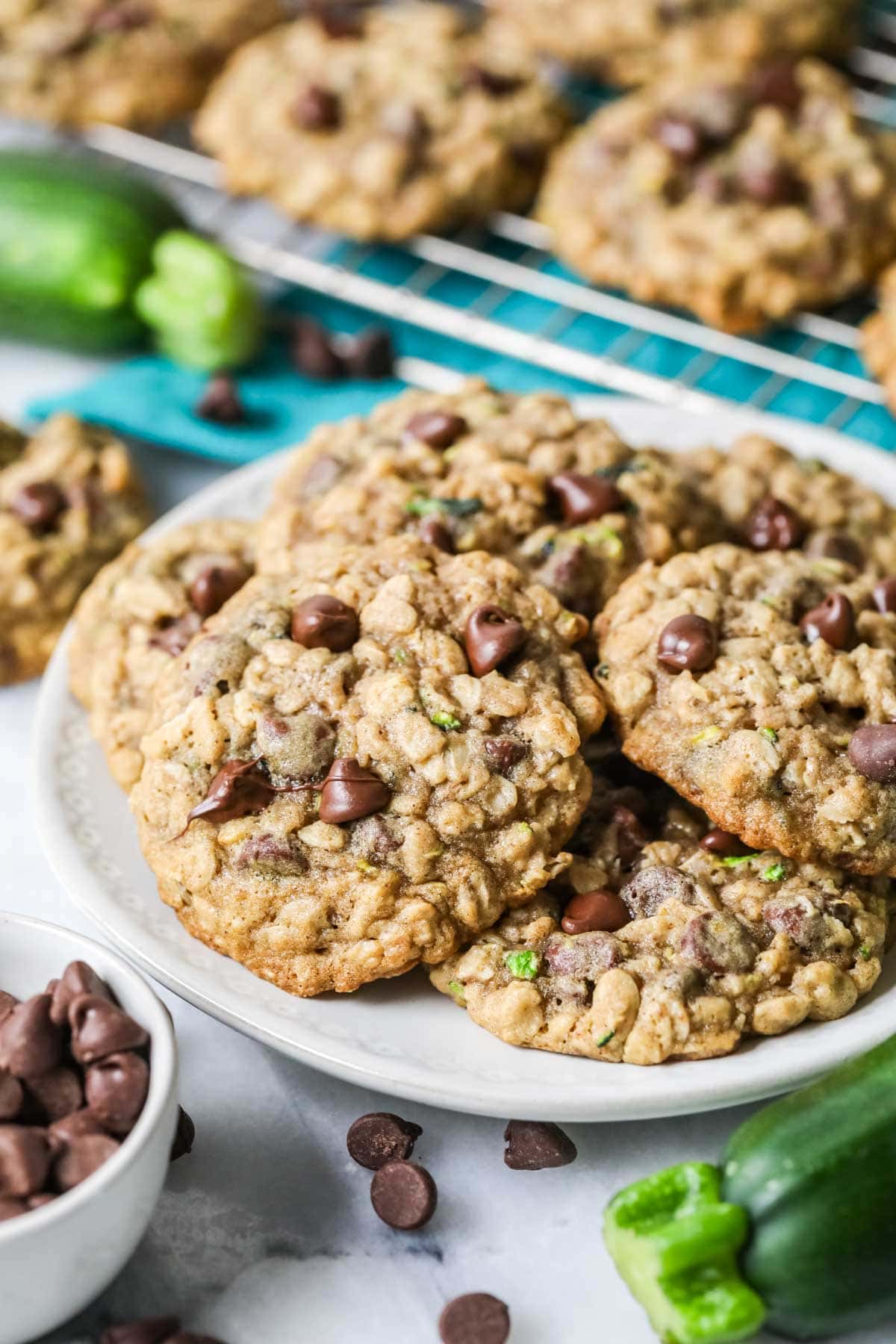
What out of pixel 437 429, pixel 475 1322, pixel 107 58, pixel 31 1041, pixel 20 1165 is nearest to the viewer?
pixel 20 1165

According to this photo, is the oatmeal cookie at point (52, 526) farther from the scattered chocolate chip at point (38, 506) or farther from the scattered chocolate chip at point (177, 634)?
the scattered chocolate chip at point (177, 634)

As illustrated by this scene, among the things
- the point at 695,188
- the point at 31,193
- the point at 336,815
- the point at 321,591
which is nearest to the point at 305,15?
the point at 31,193

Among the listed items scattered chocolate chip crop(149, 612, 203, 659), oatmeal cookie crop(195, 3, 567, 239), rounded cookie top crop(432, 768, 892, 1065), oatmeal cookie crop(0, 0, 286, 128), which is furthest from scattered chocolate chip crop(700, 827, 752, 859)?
oatmeal cookie crop(0, 0, 286, 128)

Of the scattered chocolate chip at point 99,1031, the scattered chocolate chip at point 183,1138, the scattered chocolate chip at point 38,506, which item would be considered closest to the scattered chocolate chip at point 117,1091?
the scattered chocolate chip at point 99,1031

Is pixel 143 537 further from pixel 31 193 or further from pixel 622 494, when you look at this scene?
pixel 31 193

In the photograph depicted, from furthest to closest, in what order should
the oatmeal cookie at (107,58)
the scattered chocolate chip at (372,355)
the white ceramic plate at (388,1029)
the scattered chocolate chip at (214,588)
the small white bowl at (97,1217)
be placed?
the oatmeal cookie at (107,58) → the scattered chocolate chip at (372,355) → the scattered chocolate chip at (214,588) → the white ceramic plate at (388,1029) → the small white bowl at (97,1217)

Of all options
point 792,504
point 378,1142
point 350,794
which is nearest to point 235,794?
point 350,794

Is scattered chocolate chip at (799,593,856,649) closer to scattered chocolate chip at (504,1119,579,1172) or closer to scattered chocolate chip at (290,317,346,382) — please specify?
scattered chocolate chip at (504,1119,579,1172)

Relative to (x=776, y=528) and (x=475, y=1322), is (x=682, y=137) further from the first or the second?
(x=475, y=1322)
